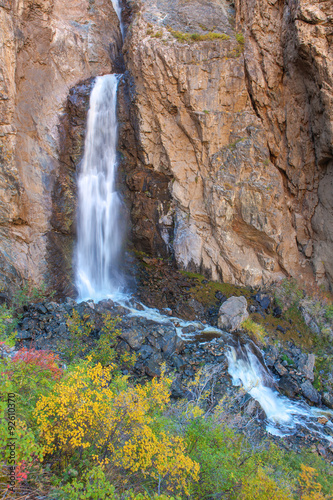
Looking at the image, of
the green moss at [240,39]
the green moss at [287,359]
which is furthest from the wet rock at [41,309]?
the green moss at [240,39]

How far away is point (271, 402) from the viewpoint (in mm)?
10047

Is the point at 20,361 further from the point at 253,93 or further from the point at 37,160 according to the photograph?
the point at 253,93

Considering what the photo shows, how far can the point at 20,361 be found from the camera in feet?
14.1

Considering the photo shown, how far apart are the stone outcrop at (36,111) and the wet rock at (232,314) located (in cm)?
828

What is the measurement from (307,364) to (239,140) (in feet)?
37.8

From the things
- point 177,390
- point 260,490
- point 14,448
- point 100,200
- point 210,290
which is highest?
point 100,200

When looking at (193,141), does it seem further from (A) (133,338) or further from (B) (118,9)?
(B) (118,9)

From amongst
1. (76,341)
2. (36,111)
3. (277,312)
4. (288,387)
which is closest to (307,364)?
(288,387)

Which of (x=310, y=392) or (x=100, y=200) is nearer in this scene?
(x=310, y=392)

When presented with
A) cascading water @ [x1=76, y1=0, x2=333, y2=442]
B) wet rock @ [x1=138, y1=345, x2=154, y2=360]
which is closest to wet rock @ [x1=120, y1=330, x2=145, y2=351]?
wet rock @ [x1=138, y1=345, x2=154, y2=360]

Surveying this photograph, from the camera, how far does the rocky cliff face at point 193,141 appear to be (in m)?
14.0

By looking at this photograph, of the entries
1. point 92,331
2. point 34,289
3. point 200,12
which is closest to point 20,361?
point 92,331

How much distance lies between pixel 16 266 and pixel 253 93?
15.0m

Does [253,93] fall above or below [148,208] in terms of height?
above
